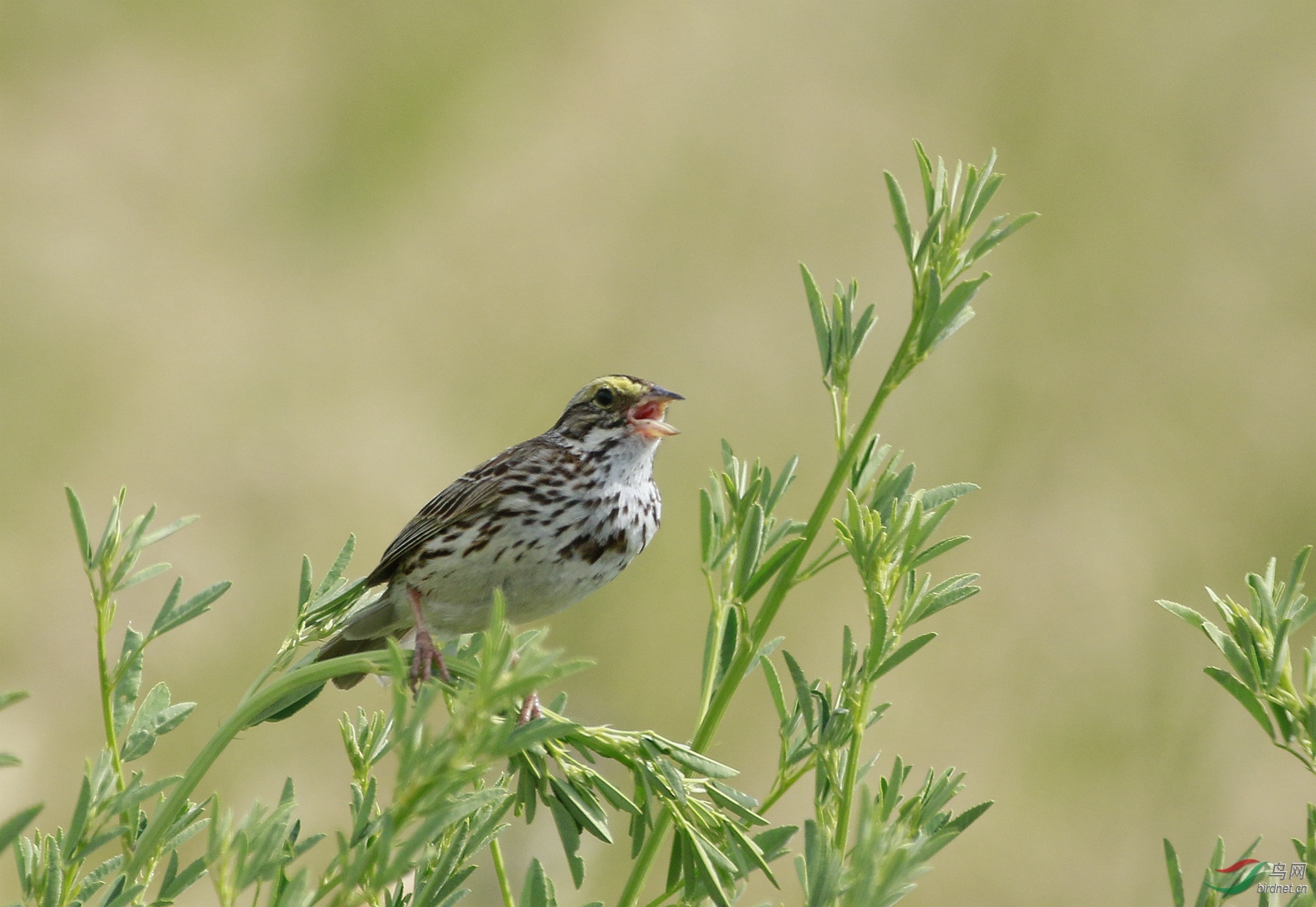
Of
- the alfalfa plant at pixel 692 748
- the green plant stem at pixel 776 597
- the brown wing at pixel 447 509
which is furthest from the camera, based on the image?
the brown wing at pixel 447 509

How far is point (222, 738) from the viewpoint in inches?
56.1

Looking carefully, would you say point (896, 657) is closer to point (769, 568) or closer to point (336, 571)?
point (769, 568)

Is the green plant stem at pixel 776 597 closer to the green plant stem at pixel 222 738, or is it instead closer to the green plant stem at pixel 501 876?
the green plant stem at pixel 501 876

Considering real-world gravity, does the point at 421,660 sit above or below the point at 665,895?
above

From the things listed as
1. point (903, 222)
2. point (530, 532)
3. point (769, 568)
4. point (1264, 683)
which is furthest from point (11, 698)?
point (530, 532)

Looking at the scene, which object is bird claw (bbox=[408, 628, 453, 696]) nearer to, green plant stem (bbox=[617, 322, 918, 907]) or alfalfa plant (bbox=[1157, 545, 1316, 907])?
green plant stem (bbox=[617, 322, 918, 907])

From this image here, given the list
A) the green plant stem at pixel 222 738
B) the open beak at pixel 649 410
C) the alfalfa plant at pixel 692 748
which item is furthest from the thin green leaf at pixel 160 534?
the open beak at pixel 649 410

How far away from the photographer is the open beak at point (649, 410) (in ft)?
10.8

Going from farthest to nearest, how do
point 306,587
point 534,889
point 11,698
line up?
point 306,587, point 534,889, point 11,698

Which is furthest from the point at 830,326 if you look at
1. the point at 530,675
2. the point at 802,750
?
the point at 530,675

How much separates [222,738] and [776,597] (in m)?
0.66

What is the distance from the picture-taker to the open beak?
10.8 feet

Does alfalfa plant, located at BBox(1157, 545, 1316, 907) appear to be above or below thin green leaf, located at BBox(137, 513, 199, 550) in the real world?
below

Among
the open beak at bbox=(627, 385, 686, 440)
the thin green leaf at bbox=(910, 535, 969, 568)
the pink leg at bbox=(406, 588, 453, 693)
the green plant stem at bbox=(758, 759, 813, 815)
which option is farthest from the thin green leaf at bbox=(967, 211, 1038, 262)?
the open beak at bbox=(627, 385, 686, 440)
